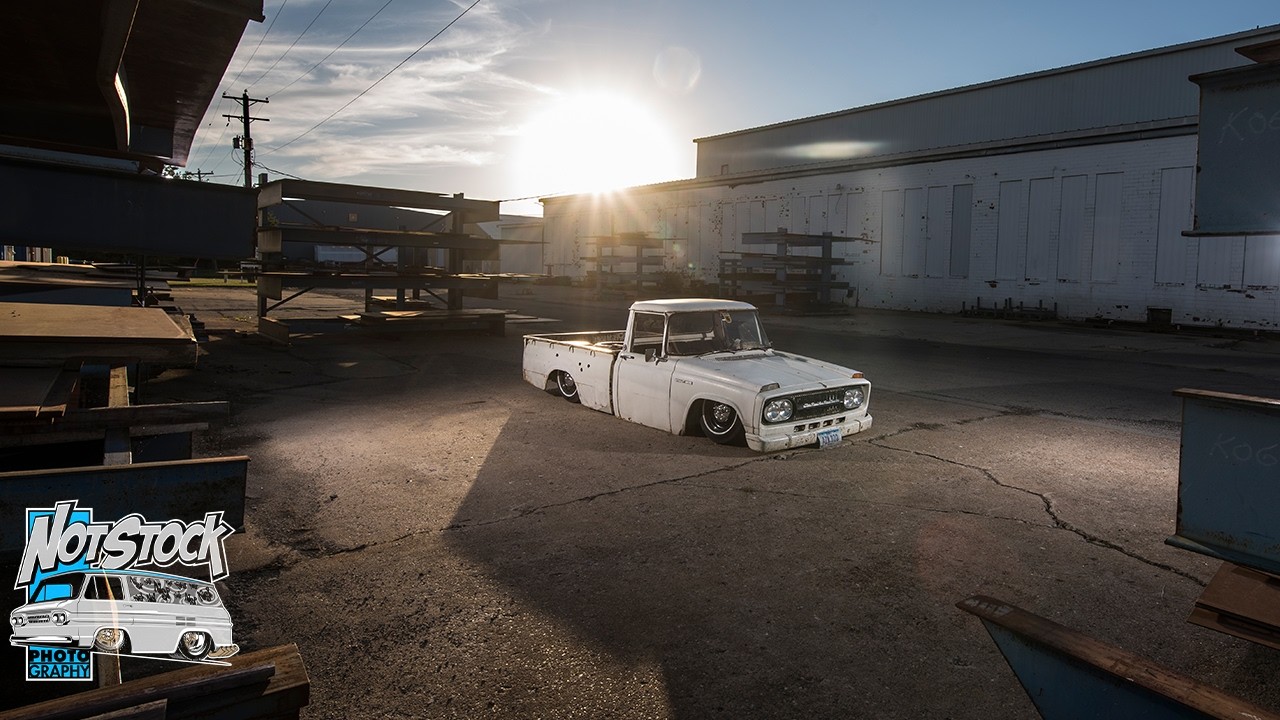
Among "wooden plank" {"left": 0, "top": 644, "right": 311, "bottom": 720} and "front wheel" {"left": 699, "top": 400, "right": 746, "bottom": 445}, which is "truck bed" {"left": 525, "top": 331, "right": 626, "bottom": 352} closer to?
"front wheel" {"left": 699, "top": 400, "right": 746, "bottom": 445}

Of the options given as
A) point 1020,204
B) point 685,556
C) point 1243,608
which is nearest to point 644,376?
point 685,556

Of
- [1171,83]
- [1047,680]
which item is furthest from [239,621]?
[1171,83]

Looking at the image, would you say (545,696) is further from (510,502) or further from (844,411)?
(844,411)

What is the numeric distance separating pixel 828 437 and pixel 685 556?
2748 mm

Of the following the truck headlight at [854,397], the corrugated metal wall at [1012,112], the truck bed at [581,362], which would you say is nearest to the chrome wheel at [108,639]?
the truck bed at [581,362]

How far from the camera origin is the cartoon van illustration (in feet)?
8.27

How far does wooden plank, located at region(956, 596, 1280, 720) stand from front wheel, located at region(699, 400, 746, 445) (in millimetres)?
4428

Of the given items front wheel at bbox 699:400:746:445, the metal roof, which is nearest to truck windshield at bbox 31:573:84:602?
the metal roof

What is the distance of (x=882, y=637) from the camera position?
3.51 metres

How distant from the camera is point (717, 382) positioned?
6.75 meters

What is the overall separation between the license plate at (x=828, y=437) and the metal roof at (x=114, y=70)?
5.24m

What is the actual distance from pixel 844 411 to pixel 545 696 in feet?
15.5

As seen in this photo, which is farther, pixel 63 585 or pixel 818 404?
pixel 818 404

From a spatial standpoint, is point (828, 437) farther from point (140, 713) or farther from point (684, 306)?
point (140, 713)
